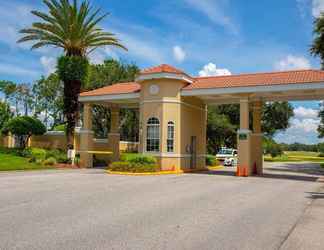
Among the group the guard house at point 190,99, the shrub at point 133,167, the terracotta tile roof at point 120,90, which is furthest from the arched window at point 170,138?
the terracotta tile roof at point 120,90

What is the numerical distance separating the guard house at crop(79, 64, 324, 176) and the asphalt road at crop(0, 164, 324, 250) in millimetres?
10085

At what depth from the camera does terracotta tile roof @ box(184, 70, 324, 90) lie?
22980mm

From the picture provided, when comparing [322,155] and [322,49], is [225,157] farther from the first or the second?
[322,155]

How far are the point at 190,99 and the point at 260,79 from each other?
199 inches

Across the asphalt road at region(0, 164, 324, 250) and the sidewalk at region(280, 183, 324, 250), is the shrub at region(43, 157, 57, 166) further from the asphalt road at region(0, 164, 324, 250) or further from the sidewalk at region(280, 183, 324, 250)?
the sidewalk at region(280, 183, 324, 250)

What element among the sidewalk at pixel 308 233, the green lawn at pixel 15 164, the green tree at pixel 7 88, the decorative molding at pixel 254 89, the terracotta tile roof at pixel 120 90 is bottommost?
the sidewalk at pixel 308 233

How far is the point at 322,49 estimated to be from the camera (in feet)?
88.4

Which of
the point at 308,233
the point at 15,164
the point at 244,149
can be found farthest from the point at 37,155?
the point at 308,233

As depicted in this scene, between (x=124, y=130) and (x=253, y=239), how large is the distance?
156 feet

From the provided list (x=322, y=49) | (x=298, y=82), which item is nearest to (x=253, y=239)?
(x=298, y=82)

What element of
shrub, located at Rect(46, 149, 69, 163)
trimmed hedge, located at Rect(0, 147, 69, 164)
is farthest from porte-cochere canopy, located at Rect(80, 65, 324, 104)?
trimmed hedge, located at Rect(0, 147, 69, 164)

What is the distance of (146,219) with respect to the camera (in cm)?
881

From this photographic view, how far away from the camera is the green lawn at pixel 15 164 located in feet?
81.3

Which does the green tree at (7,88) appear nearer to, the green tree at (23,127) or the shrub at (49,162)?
the green tree at (23,127)
